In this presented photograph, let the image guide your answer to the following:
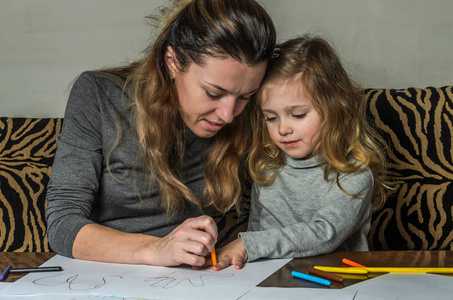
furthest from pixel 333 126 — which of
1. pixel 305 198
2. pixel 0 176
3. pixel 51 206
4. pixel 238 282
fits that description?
pixel 0 176

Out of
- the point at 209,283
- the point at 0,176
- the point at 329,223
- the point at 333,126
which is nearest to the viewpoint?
the point at 209,283

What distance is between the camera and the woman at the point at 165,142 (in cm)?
118

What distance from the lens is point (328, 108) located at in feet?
4.63

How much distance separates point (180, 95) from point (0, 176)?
771 millimetres

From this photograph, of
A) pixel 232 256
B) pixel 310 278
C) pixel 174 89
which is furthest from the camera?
pixel 174 89

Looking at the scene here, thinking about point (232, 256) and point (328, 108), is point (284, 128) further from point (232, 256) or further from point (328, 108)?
point (232, 256)

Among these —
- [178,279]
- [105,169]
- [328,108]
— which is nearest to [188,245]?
[178,279]

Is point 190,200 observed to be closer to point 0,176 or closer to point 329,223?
point 329,223

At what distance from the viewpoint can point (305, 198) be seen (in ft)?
4.79

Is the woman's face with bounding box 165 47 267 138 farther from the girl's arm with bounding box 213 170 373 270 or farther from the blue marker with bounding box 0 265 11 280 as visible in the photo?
the blue marker with bounding box 0 265 11 280

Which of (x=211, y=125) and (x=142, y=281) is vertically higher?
(x=211, y=125)

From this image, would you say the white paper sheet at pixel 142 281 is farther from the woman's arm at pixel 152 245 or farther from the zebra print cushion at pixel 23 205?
the zebra print cushion at pixel 23 205

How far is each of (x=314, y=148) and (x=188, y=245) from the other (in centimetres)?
51

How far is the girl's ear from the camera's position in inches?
52.0
